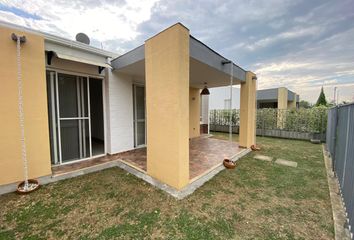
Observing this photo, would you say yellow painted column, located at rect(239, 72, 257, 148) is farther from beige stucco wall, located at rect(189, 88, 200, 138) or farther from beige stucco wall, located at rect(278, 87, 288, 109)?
beige stucco wall, located at rect(278, 87, 288, 109)

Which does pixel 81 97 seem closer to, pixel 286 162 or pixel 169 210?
pixel 169 210

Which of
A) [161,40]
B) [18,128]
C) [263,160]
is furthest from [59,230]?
[263,160]

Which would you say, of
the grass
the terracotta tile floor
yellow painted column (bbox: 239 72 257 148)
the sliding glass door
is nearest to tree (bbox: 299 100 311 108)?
yellow painted column (bbox: 239 72 257 148)

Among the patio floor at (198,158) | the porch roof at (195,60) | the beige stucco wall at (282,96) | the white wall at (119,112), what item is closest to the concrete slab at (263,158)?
the patio floor at (198,158)

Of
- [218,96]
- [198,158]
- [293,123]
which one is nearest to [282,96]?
[218,96]

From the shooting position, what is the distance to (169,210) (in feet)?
9.28

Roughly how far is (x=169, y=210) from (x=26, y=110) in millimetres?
3968

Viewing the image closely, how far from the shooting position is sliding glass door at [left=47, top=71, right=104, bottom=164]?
4449 millimetres

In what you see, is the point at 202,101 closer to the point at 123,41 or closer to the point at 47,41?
the point at 123,41

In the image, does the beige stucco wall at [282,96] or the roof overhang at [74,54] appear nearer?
the roof overhang at [74,54]

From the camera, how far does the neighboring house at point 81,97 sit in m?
3.30

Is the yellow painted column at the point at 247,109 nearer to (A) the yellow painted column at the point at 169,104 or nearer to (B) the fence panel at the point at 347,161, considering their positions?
(B) the fence panel at the point at 347,161

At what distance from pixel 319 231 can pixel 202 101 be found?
9.94 meters

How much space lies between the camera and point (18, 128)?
11.5 ft
